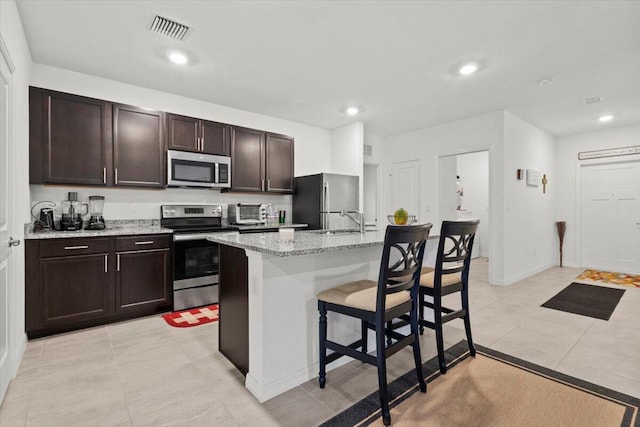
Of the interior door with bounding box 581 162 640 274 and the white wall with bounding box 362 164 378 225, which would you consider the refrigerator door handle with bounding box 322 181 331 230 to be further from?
the interior door with bounding box 581 162 640 274

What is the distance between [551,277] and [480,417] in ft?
14.9

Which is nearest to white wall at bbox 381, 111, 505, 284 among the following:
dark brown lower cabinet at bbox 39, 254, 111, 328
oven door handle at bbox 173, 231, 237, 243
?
oven door handle at bbox 173, 231, 237, 243

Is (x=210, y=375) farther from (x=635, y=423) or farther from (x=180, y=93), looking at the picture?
(x=180, y=93)

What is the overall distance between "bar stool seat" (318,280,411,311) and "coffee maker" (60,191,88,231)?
9.11 ft

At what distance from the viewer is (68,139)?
3.06 metres

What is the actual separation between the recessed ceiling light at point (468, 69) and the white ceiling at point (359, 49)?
0.33ft

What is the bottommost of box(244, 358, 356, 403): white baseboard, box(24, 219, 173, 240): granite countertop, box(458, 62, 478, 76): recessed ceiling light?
box(244, 358, 356, 403): white baseboard

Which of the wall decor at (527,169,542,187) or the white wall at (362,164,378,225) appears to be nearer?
the wall decor at (527,169,542,187)

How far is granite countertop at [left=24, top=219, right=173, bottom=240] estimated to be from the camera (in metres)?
2.71

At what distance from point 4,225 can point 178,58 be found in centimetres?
198

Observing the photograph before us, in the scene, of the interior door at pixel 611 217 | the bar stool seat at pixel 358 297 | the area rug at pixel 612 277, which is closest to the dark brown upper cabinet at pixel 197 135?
the bar stool seat at pixel 358 297

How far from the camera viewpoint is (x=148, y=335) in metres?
2.79

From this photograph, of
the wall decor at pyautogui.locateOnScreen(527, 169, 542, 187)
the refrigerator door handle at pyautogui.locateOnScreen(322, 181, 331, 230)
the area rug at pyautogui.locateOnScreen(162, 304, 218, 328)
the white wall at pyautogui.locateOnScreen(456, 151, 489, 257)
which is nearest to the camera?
the area rug at pyautogui.locateOnScreen(162, 304, 218, 328)

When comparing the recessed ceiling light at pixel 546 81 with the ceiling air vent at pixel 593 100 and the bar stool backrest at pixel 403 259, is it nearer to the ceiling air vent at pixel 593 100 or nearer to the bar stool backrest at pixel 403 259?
the ceiling air vent at pixel 593 100
